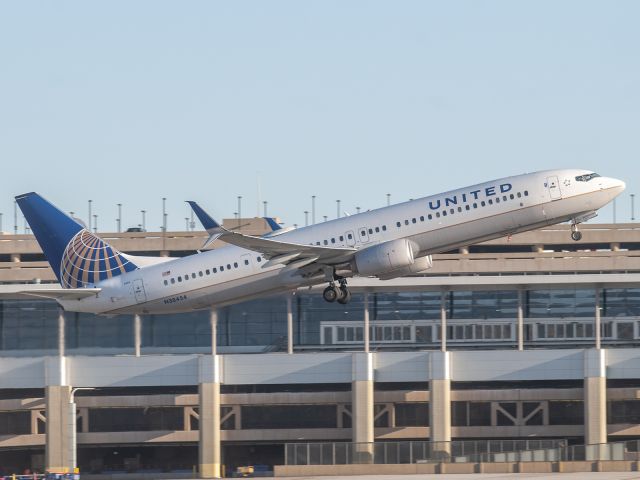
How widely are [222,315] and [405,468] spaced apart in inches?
917

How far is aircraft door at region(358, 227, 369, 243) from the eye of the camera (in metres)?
60.1

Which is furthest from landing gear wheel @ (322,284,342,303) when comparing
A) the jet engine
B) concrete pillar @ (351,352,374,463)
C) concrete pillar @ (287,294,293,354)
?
concrete pillar @ (287,294,293,354)

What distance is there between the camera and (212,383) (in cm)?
7750

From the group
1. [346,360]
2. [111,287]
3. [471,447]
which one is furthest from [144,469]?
[471,447]

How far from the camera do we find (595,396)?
244ft

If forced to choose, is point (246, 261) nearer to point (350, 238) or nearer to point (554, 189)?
point (350, 238)

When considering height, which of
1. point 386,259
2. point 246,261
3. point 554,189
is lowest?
point 386,259

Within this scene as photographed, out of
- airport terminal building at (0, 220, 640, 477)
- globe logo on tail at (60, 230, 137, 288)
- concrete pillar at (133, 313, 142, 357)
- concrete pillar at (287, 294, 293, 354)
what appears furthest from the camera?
concrete pillar at (287, 294, 293, 354)

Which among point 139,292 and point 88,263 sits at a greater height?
point 88,263

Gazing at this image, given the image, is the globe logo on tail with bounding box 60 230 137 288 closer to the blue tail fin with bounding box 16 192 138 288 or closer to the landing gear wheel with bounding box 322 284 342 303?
the blue tail fin with bounding box 16 192 138 288

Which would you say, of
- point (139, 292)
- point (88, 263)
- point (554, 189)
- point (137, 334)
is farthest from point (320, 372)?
point (554, 189)

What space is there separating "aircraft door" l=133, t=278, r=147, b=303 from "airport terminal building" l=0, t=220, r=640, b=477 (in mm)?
11428

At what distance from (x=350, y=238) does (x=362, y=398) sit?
18.7 meters

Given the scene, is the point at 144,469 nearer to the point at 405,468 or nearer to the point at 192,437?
the point at 192,437
